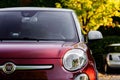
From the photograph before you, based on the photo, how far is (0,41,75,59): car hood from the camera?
5.45 metres

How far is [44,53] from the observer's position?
550cm

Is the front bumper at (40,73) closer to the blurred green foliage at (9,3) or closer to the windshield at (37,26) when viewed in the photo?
the windshield at (37,26)

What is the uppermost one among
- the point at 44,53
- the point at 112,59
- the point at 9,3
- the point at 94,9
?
the point at 44,53

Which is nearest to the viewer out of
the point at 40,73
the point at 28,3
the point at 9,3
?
the point at 40,73

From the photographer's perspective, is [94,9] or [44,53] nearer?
[44,53]

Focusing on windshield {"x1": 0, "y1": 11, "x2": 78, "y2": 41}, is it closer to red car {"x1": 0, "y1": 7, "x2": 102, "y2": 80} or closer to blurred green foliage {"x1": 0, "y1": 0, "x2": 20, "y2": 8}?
red car {"x1": 0, "y1": 7, "x2": 102, "y2": 80}

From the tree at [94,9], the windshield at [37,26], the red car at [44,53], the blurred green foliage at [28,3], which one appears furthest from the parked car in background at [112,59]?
the red car at [44,53]

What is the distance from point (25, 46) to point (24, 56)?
0.88ft

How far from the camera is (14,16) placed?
6.95 metres

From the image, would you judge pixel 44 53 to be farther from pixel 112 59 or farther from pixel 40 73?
pixel 112 59

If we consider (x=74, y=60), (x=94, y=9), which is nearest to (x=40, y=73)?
(x=74, y=60)

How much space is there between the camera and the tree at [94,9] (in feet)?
71.1

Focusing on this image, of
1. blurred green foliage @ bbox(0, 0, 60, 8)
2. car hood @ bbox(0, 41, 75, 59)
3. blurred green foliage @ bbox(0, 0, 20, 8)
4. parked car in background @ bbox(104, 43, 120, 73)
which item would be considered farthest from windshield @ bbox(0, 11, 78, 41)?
blurred green foliage @ bbox(0, 0, 20, 8)

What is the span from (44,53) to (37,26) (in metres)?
1.29
